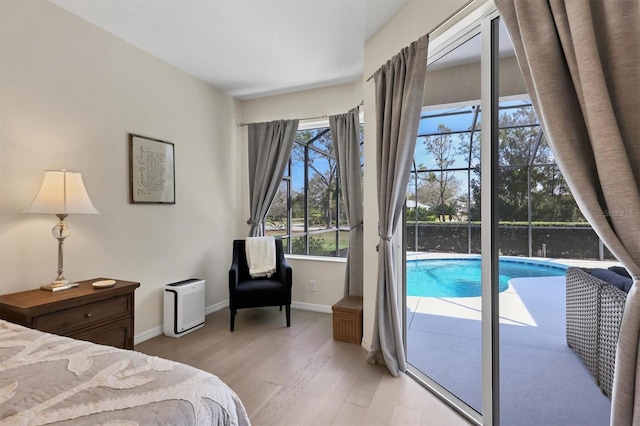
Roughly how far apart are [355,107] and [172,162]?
6.99ft

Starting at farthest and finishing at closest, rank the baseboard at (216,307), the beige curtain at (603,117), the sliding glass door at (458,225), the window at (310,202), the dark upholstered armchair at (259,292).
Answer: the window at (310,202)
the baseboard at (216,307)
the dark upholstered armchair at (259,292)
the sliding glass door at (458,225)
the beige curtain at (603,117)

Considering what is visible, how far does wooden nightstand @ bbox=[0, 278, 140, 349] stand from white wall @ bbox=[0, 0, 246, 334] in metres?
0.35

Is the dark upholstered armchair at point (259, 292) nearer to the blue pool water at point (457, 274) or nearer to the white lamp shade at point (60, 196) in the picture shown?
the blue pool water at point (457, 274)

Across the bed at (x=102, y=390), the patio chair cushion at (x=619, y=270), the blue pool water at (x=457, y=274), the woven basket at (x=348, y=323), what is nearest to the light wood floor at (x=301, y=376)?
the woven basket at (x=348, y=323)

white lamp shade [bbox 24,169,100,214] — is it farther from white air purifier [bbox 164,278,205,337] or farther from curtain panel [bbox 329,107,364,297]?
curtain panel [bbox 329,107,364,297]

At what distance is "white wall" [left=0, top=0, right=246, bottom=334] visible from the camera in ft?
6.82

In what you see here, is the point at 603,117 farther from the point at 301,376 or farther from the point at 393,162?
the point at 301,376

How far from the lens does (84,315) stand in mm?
2035

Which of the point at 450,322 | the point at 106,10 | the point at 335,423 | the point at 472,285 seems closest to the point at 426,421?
the point at 335,423

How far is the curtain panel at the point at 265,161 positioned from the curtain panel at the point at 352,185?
2.27 feet

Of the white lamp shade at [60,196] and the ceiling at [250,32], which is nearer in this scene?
the white lamp shade at [60,196]

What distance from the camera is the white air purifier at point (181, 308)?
3002 mm

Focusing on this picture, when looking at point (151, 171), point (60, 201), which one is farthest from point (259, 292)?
point (60, 201)

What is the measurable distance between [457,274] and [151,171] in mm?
2894
